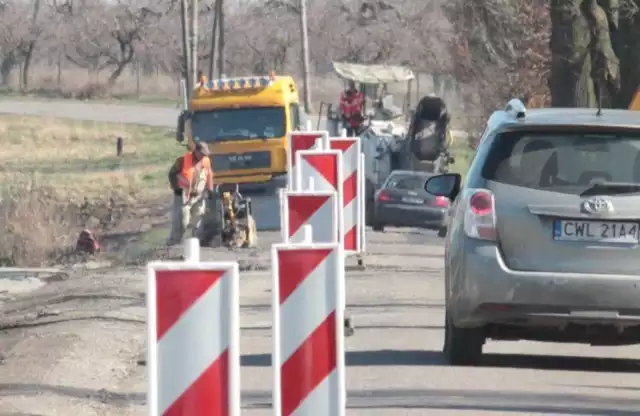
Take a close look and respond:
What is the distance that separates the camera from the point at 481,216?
34.7ft

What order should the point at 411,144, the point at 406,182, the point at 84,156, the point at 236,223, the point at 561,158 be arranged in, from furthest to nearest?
the point at 84,156 < the point at 411,144 < the point at 406,182 < the point at 236,223 < the point at 561,158

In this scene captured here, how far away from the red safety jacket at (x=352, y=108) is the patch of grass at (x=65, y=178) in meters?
5.67

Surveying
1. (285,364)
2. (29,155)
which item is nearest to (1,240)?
(285,364)

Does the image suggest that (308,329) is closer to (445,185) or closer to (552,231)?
(552,231)

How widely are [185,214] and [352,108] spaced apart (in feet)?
51.7

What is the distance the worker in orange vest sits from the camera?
24.3 metres

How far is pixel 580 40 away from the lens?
2725 centimetres

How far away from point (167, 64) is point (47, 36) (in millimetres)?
9594

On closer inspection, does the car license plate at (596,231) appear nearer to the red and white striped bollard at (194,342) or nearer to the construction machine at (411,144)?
the red and white striped bollard at (194,342)

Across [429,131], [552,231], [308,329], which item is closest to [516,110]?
[552,231]

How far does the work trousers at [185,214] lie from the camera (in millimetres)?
24719

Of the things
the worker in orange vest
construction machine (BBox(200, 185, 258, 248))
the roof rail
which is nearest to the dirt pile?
the worker in orange vest

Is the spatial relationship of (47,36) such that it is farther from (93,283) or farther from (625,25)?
(93,283)

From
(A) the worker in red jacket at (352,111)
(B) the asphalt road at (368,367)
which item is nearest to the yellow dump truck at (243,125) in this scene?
(A) the worker in red jacket at (352,111)
